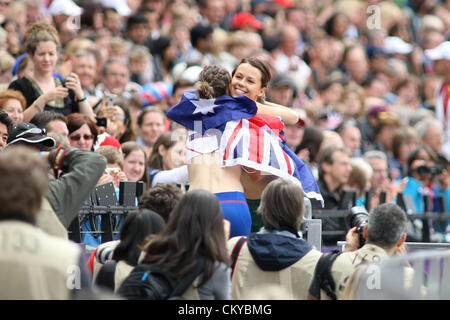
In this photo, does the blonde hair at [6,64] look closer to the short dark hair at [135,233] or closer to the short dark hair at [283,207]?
the short dark hair at [135,233]

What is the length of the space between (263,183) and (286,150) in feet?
0.99

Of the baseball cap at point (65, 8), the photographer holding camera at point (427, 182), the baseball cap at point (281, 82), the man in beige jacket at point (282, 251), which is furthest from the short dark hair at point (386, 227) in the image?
the baseball cap at point (65, 8)

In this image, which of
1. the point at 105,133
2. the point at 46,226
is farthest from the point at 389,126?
the point at 46,226

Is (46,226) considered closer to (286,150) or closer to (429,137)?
(286,150)

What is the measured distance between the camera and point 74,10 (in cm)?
1143

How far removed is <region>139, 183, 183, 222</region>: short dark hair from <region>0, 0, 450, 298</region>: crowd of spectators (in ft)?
0.09

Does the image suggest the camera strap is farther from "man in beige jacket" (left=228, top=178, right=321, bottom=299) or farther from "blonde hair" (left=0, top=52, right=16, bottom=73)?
"blonde hair" (left=0, top=52, right=16, bottom=73)

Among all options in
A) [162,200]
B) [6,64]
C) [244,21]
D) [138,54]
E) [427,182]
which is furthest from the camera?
[244,21]

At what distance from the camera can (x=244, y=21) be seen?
15.2 metres

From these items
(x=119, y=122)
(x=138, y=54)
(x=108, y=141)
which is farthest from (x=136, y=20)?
(x=108, y=141)

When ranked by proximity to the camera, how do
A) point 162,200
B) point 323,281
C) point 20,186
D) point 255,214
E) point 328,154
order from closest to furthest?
1. point 20,186
2. point 323,281
3. point 162,200
4. point 255,214
5. point 328,154

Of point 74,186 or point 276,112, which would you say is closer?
point 74,186

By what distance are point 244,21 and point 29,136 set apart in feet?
33.7

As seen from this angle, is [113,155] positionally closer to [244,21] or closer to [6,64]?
[6,64]
